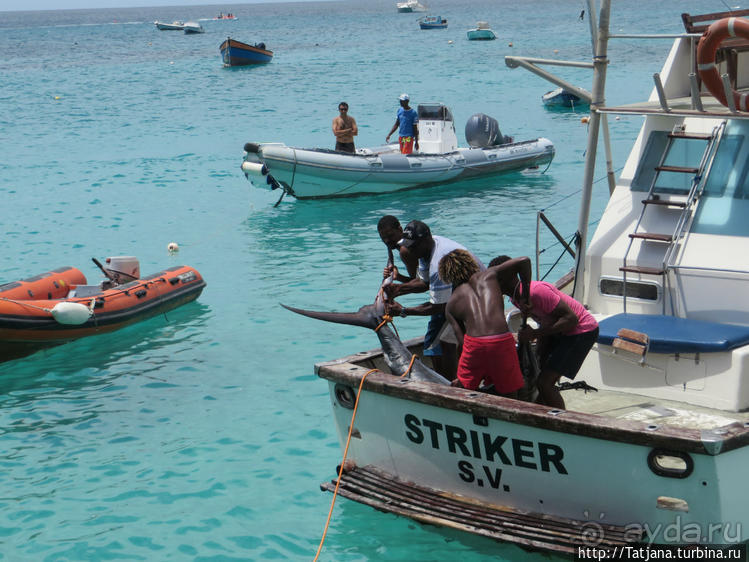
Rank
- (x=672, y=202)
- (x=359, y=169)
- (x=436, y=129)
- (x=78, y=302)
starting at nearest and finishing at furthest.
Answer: (x=672, y=202) → (x=78, y=302) → (x=359, y=169) → (x=436, y=129)

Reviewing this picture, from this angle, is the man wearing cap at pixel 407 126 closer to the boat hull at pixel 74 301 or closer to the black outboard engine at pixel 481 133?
the black outboard engine at pixel 481 133

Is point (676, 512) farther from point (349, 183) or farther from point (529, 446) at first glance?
point (349, 183)

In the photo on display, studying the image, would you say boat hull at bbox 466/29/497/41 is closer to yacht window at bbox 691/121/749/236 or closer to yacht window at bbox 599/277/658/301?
yacht window at bbox 691/121/749/236

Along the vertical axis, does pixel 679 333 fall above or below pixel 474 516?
above

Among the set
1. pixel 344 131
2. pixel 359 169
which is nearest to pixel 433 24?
pixel 344 131

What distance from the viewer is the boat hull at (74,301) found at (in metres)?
12.2

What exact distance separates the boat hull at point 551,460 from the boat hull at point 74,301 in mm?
6155

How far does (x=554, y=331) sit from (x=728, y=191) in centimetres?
254

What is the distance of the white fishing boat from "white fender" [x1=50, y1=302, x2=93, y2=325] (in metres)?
6.03

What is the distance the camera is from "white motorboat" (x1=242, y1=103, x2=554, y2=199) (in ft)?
70.9

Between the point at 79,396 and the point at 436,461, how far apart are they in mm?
5730

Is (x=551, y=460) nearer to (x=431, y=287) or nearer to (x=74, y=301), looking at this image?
(x=431, y=287)

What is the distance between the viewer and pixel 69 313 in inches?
492

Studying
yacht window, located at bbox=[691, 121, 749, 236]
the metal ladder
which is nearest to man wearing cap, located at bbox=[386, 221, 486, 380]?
the metal ladder
